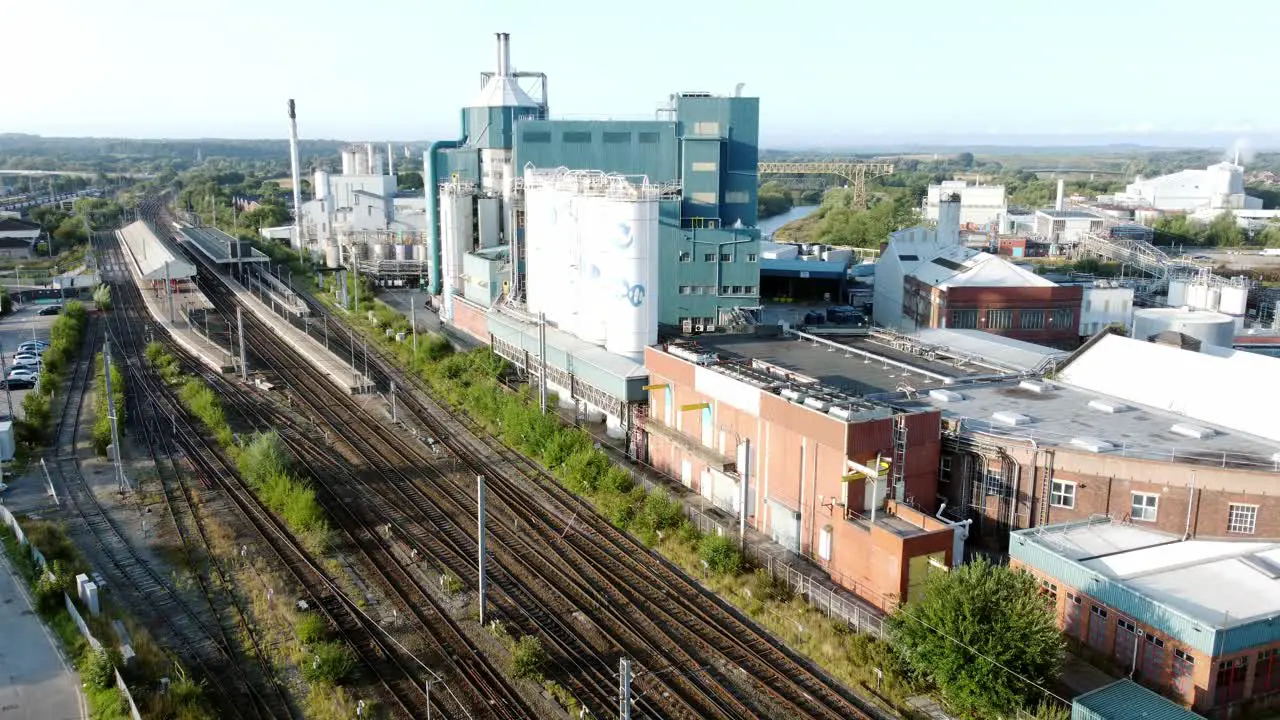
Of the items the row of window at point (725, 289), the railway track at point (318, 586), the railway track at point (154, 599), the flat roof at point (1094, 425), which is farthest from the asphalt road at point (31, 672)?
the row of window at point (725, 289)

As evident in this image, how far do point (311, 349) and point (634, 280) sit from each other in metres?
20.9

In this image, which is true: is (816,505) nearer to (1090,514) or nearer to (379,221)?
(1090,514)

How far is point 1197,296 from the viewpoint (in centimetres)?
4506

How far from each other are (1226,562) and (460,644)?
1447 centimetres

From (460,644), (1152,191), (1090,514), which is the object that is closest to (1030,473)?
(1090,514)

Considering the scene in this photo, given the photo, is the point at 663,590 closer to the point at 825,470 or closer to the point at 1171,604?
the point at 825,470

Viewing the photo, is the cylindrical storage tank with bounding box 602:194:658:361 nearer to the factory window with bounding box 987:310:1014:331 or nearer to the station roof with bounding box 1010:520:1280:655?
the station roof with bounding box 1010:520:1280:655

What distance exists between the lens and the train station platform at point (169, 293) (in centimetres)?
4481

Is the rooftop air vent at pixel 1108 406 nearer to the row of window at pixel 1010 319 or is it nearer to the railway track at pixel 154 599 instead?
the row of window at pixel 1010 319

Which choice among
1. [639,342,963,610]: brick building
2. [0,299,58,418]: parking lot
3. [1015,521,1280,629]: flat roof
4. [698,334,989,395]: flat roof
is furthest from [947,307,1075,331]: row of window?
[0,299,58,418]: parking lot

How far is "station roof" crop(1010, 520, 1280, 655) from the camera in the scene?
16.1 metres

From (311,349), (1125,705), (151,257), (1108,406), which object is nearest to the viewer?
(1125,705)

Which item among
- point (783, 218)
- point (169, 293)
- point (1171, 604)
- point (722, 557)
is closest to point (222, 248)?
point (169, 293)

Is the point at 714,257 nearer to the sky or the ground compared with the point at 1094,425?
nearer to the sky
